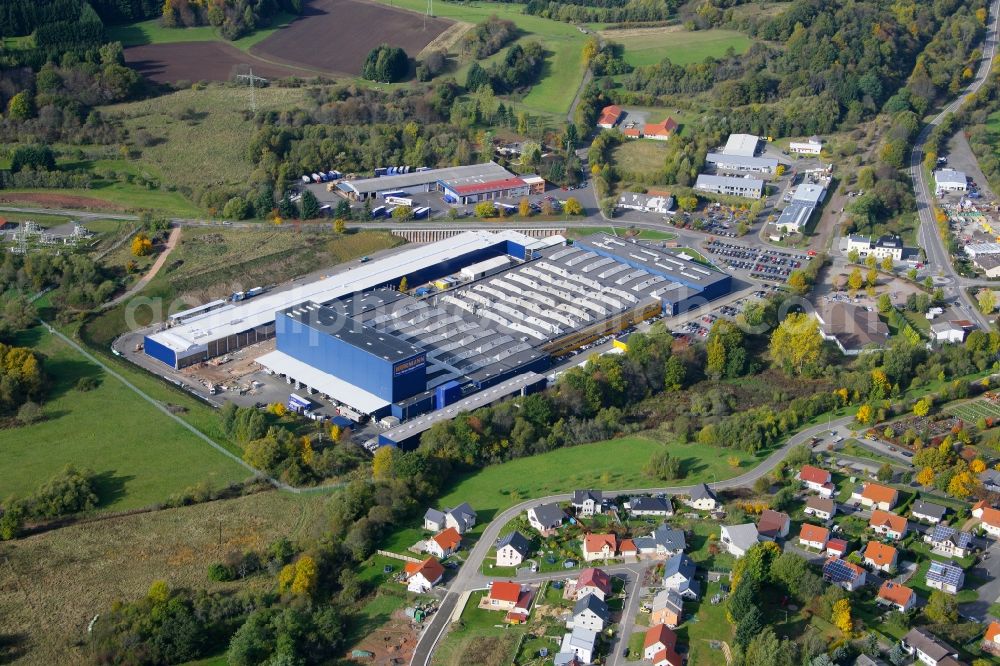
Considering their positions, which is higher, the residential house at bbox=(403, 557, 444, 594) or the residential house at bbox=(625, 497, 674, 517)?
the residential house at bbox=(625, 497, 674, 517)

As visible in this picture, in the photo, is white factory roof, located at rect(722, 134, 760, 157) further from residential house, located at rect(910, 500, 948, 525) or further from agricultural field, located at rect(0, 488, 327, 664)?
agricultural field, located at rect(0, 488, 327, 664)

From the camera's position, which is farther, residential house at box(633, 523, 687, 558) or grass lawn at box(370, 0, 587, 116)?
grass lawn at box(370, 0, 587, 116)

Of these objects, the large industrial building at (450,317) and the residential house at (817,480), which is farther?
the large industrial building at (450,317)

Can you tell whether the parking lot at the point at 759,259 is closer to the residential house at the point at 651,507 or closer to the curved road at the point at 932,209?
the curved road at the point at 932,209

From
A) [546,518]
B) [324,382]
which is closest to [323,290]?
[324,382]

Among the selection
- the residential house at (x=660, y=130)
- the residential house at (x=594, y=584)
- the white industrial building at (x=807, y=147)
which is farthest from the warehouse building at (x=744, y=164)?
the residential house at (x=594, y=584)

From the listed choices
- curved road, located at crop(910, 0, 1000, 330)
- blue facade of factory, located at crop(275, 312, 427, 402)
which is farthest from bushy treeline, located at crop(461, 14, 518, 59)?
blue facade of factory, located at crop(275, 312, 427, 402)
